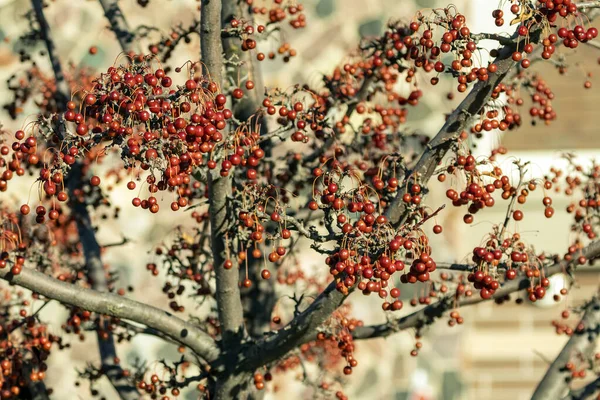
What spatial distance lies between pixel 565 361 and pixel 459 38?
1.96 metres

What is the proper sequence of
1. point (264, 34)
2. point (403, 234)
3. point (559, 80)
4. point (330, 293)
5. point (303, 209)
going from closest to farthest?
point (403, 234), point (330, 293), point (264, 34), point (303, 209), point (559, 80)

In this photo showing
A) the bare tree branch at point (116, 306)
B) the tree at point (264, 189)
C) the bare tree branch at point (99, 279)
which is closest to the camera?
the tree at point (264, 189)

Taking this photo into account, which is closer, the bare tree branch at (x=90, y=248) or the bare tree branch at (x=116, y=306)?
the bare tree branch at (x=116, y=306)

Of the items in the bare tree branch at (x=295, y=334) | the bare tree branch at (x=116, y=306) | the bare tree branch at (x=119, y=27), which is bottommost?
the bare tree branch at (x=295, y=334)

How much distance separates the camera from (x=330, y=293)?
3773 mm

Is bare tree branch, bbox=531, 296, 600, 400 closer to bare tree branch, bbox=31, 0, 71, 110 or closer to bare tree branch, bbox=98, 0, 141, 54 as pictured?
bare tree branch, bbox=98, 0, 141, 54

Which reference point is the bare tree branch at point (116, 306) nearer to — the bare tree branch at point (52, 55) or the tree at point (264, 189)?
the tree at point (264, 189)

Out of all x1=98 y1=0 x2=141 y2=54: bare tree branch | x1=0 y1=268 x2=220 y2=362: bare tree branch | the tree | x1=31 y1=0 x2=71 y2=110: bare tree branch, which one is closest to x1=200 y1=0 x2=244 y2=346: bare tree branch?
the tree

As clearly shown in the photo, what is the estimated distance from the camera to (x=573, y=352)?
4812 mm

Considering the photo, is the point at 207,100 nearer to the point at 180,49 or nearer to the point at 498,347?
the point at 180,49

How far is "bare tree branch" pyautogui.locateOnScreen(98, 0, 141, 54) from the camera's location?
16.0 ft

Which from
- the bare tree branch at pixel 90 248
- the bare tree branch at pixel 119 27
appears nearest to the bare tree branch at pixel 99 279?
the bare tree branch at pixel 90 248

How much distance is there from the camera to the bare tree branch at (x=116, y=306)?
145 inches

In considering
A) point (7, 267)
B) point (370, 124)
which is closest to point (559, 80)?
point (370, 124)
